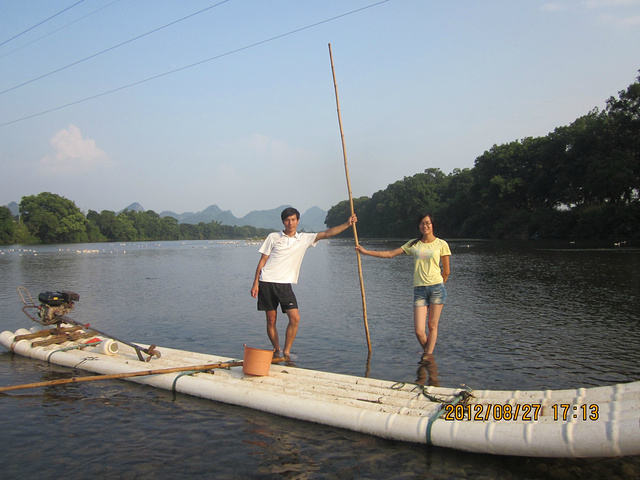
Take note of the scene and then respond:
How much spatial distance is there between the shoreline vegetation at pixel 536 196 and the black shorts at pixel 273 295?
52.3 meters

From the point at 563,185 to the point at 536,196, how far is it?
8596 mm

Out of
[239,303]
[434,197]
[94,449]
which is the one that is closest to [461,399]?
[94,449]

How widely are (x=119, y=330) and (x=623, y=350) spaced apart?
39.0ft

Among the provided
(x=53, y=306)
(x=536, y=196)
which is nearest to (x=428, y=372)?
(x=53, y=306)

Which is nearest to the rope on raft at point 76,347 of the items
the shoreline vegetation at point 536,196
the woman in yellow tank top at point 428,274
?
the woman in yellow tank top at point 428,274

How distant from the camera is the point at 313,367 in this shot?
341 inches

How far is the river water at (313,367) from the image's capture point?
4973 mm

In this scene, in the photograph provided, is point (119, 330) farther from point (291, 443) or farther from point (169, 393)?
point (291, 443)

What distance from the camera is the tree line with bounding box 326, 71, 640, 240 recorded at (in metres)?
53.0

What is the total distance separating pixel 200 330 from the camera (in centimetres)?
1245

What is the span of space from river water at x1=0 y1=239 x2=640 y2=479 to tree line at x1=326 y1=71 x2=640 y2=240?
40.5 m

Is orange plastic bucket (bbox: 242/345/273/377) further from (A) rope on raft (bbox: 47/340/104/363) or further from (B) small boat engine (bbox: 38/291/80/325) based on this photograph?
(B) small boat engine (bbox: 38/291/80/325)

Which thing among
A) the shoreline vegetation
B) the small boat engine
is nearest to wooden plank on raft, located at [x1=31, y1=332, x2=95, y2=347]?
the small boat engine
